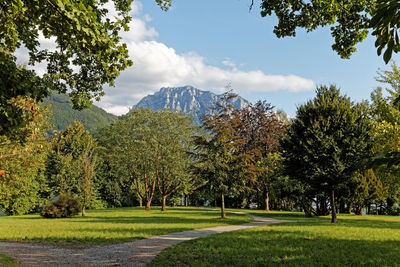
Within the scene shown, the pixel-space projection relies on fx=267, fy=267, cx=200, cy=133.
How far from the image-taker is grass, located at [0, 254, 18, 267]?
753 centimetres

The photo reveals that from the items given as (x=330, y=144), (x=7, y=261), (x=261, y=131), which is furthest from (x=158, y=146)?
(x=7, y=261)

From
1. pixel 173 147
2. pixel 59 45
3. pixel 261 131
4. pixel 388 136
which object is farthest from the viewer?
pixel 261 131

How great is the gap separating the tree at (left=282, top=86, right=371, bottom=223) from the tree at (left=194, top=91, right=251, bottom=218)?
4554 millimetres

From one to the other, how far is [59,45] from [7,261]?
6.53m

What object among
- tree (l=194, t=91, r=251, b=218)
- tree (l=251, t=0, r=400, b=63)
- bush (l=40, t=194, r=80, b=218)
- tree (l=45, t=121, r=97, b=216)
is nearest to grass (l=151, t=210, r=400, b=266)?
tree (l=251, t=0, r=400, b=63)

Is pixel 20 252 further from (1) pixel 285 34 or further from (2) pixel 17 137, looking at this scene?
(1) pixel 285 34

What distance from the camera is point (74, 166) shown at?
94.6 feet

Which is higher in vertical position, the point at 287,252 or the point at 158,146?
the point at 158,146

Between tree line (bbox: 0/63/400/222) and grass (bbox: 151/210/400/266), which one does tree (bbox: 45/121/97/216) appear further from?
grass (bbox: 151/210/400/266)

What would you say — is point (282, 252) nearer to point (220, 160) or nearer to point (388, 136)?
point (388, 136)

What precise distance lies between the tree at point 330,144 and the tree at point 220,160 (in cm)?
455

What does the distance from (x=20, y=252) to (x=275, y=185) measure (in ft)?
76.1

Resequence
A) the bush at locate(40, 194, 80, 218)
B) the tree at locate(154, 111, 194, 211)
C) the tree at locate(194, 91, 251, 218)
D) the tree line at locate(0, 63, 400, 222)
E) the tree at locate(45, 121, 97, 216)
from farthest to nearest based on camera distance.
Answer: the tree at locate(154, 111, 194, 211) < the tree at locate(45, 121, 97, 216) < the bush at locate(40, 194, 80, 218) < the tree at locate(194, 91, 251, 218) < the tree line at locate(0, 63, 400, 222)

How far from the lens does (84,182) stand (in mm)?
27562
